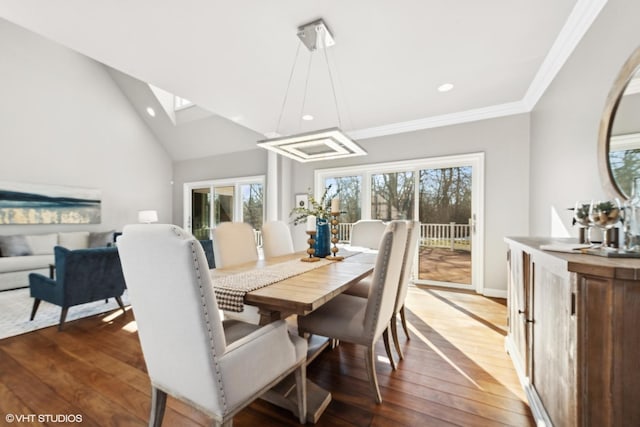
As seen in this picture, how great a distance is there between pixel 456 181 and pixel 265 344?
370 centimetres

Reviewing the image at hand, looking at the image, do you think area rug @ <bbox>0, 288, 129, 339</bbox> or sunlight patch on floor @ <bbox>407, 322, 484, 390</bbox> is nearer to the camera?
sunlight patch on floor @ <bbox>407, 322, 484, 390</bbox>

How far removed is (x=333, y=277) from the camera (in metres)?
1.58

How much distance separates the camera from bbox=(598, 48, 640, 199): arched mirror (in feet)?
4.27

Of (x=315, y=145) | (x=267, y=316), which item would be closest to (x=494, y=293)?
(x=315, y=145)

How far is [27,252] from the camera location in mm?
4188

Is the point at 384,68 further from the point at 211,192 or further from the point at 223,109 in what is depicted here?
the point at 211,192

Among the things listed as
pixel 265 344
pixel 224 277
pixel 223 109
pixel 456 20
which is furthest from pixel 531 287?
pixel 223 109

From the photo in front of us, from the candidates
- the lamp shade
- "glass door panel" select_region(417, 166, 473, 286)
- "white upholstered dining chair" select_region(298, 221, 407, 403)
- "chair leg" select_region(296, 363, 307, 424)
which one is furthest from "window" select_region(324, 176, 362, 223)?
the lamp shade

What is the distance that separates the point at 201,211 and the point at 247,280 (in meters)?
5.66

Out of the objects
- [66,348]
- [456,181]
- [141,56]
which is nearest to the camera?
[66,348]

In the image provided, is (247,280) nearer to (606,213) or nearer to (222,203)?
(606,213)

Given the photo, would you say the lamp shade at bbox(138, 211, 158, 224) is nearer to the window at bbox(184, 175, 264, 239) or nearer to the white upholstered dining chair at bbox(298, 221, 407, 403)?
the window at bbox(184, 175, 264, 239)

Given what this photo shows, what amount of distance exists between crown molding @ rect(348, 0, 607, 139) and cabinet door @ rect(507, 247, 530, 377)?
1.70 m

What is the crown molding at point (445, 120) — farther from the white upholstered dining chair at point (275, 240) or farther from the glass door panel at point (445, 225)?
the white upholstered dining chair at point (275, 240)
